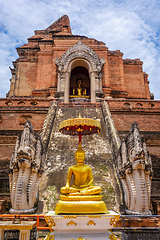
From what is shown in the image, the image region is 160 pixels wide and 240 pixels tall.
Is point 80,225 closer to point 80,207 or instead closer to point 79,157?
point 80,207

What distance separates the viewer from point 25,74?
1983 cm

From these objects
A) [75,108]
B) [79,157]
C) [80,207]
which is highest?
[75,108]

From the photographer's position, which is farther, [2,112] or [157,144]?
[2,112]

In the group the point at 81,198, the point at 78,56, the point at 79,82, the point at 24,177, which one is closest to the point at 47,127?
the point at 24,177

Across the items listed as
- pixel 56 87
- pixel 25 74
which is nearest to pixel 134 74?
pixel 56 87

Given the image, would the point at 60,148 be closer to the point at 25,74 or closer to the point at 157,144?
the point at 157,144

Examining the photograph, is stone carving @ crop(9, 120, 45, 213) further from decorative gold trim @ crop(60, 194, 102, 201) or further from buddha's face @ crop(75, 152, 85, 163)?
decorative gold trim @ crop(60, 194, 102, 201)

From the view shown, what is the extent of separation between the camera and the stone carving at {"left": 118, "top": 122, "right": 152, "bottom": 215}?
5.76 metres

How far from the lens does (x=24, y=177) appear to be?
19.1 ft

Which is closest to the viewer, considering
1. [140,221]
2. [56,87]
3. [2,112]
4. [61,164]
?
[140,221]

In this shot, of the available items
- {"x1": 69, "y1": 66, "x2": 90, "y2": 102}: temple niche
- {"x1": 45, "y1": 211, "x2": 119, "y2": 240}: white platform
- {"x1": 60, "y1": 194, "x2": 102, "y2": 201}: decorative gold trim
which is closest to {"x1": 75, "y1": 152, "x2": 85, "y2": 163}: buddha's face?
{"x1": 60, "y1": 194, "x2": 102, "y2": 201}: decorative gold trim

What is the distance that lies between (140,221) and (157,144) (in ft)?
21.5

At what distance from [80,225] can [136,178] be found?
2.71 meters

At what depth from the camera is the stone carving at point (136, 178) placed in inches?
227
